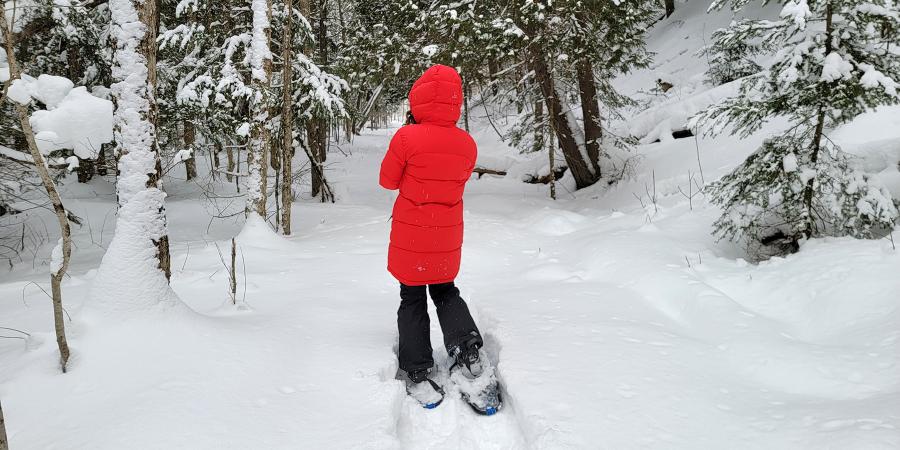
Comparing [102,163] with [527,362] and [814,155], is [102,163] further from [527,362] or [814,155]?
[814,155]

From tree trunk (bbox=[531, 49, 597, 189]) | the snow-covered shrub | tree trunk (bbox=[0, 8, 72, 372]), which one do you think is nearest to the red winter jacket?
tree trunk (bbox=[0, 8, 72, 372])

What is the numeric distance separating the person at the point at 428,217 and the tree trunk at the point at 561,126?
7376 mm

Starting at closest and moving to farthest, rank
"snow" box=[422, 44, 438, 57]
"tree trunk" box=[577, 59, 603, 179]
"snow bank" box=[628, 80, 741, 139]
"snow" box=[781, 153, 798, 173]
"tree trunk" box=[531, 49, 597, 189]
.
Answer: "snow" box=[781, 153, 798, 173] < "snow" box=[422, 44, 438, 57] < "tree trunk" box=[531, 49, 597, 189] < "tree trunk" box=[577, 59, 603, 179] < "snow bank" box=[628, 80, 741, 139]

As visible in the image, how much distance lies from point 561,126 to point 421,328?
28.8 feet

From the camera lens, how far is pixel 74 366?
2447mm

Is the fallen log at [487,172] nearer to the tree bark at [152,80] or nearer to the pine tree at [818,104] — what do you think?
the pine tree at [818,104]

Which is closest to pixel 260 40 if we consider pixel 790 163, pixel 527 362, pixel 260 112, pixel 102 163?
pixel 260 112

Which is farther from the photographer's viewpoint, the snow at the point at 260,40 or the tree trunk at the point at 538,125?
the tree trunk at the point at 538,125

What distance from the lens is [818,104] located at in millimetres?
4262

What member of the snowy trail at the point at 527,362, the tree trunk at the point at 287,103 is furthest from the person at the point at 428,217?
the tree trunk at the point at 287,103

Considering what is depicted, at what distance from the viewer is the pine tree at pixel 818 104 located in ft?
13.2

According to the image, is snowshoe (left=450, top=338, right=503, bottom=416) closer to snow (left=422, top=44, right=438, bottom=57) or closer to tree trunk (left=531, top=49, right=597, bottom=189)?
snow (left=422, top=44, right=438, bottom=57)

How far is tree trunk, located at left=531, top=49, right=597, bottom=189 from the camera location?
1002 centimetres

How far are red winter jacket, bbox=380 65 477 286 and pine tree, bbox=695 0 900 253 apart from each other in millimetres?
2955
